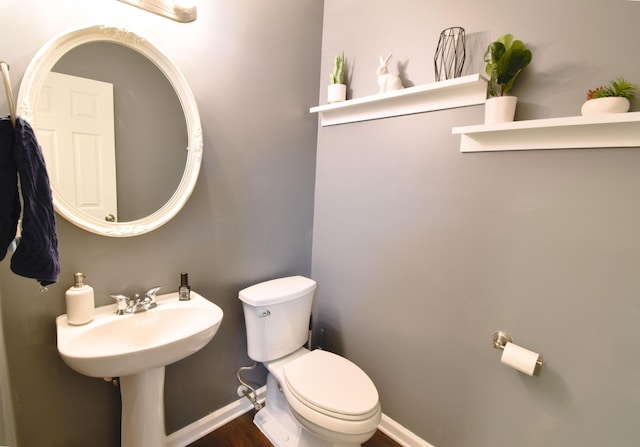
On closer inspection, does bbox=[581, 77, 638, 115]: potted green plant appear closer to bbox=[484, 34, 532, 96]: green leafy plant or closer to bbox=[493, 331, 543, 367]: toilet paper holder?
bbox=[484, 34, 532, 96]: green leafy plant

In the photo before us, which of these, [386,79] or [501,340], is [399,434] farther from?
[386,79]

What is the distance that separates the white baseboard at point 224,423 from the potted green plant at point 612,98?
1.57 m

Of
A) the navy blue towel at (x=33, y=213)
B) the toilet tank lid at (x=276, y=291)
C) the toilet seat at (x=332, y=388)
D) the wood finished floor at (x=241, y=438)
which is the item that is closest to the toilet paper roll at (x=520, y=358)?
the toilet seat at (x=332, y=388)

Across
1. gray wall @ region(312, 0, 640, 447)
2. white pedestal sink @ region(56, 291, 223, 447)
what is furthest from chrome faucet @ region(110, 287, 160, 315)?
gray wall @ region(312, 0, 640, 447)

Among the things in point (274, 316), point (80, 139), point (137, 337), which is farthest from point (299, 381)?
point (80, 139)

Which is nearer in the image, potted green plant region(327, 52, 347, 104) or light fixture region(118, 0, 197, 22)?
light fixture region(118, 0, 197, 22)

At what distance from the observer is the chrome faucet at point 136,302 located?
1.10 metres

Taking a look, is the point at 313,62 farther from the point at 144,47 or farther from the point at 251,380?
the point at 251,380

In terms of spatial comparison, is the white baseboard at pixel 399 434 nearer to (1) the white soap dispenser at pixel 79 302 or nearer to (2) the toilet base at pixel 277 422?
(2) the toilet base at pixel 277 422

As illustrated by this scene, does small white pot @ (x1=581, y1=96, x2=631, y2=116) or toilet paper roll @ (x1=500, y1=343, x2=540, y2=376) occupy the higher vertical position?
small white pot @ (x1=581, y1=96, x2=631, y2=116)

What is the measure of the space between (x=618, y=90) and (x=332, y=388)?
4.72 feet

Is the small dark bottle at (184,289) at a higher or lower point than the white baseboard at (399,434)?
higher

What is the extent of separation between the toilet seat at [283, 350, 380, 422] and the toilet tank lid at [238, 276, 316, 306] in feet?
1.02

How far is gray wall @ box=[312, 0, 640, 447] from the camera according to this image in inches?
36.7
